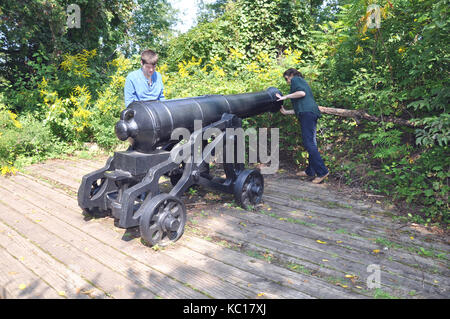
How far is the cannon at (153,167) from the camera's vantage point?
3195 millimetres

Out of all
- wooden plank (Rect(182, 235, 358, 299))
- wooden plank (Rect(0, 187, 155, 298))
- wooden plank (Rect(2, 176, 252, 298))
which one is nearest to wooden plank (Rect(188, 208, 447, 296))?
wooden plank (Rect(182, 235, 358, 299))

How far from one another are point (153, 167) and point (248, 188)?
1.39m

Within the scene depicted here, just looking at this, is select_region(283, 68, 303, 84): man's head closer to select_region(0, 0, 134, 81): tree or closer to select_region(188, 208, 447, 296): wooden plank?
select_region(188, 208, 447, 296): wooden plank

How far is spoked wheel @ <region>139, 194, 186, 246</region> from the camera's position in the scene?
3.10 metres

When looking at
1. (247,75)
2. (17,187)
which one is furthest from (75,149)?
(247,75)

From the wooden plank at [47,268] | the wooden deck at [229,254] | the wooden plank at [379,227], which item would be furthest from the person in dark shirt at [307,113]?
the wooden plank at [47,268]

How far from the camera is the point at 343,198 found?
186 inches

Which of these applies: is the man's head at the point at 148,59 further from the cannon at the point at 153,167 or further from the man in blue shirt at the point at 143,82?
the cannon at the point at 153,167

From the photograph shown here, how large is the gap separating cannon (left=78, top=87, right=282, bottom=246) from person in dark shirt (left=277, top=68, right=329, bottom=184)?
5.07 feet

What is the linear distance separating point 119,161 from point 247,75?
4.86 meters

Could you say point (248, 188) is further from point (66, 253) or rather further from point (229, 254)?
point (66, 253)

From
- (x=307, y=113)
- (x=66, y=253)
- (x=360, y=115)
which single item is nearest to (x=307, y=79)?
(x=307, y=113)

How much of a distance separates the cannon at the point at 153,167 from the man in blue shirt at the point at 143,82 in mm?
590

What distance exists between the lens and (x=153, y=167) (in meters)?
3.41
